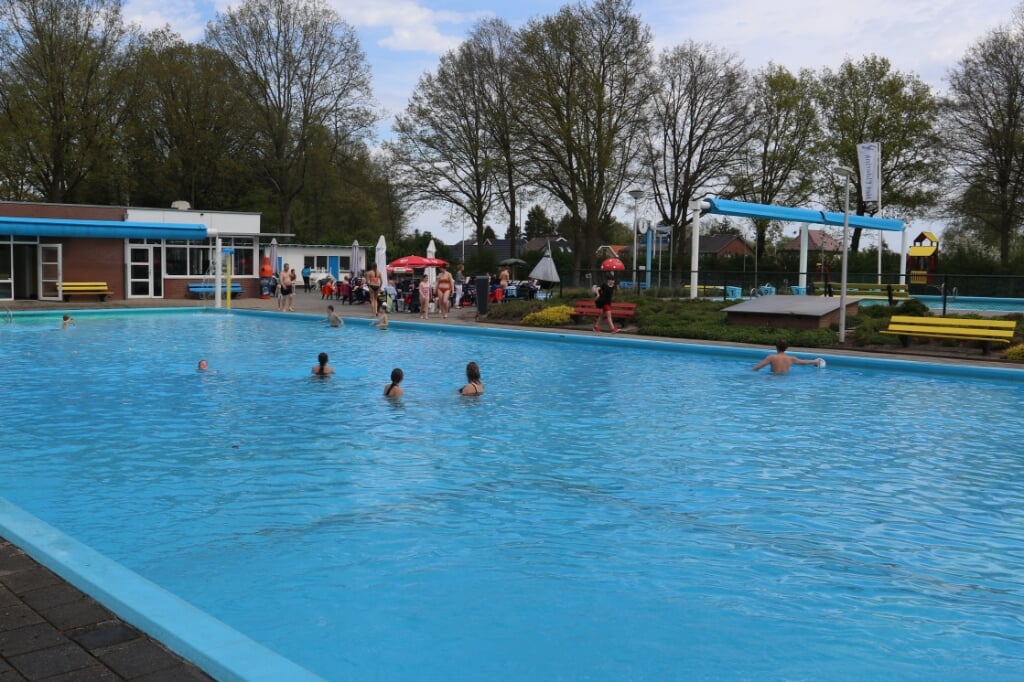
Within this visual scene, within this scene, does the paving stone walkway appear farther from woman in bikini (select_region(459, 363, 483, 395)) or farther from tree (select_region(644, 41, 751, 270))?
tree (select_region(644, 41, 751, 270))

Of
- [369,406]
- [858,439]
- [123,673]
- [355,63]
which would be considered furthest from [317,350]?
[355,63]

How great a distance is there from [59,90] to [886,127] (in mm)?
40829

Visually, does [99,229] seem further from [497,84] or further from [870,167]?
[870,167]

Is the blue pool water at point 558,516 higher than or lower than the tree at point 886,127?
lower

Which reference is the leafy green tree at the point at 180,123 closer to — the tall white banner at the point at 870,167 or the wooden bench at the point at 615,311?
the wooden bench at the point at 615,311

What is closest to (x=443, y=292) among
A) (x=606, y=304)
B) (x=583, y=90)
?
(x=606, y=304)

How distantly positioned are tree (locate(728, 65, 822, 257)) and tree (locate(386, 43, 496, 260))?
557 inches

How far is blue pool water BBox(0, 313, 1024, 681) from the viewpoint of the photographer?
15.5ft

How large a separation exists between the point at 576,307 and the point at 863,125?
2853 centimetres

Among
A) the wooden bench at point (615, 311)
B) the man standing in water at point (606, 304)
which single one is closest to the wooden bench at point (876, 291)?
the wooden bench at point (615, 311)

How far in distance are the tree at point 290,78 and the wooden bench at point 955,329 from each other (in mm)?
35462

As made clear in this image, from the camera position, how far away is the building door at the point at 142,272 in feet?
111

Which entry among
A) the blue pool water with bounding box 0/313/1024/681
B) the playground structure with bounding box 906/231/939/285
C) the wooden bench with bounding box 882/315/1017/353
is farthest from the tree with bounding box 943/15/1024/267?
the blue pool water with bounding box 0/313/1024/681

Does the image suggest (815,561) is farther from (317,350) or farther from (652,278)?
(652,278)
